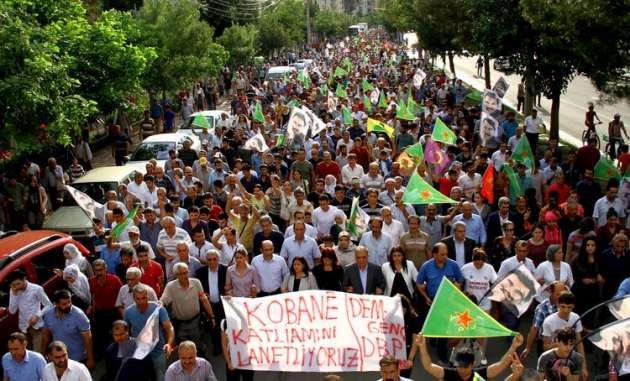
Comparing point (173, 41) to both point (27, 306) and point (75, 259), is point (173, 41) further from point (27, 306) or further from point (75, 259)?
point (27, 306)

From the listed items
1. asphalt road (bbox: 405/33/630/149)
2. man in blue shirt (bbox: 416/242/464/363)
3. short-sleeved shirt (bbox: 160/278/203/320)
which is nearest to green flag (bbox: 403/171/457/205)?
man in blue shirt (bbox: 416/242/464/363)

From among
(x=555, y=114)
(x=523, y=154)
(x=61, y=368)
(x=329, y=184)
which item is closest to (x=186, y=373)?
(x=61, y=368)

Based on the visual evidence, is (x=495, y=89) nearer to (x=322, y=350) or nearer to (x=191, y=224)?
(x=191, y=224)

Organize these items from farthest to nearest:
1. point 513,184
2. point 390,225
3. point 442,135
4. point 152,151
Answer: point 152,151, point 442,135, point 513,184, point 390,225

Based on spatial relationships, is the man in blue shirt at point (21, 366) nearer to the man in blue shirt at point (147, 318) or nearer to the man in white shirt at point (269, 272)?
the man in blue shirt at point (147, 318)

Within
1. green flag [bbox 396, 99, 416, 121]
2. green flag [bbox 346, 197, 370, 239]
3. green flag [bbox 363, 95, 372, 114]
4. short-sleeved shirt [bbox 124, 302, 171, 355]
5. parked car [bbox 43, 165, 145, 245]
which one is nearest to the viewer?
short-sleeved shirt [bbox 124, 302, 171, 355]

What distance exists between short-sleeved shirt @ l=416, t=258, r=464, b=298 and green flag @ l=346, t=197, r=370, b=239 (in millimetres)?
2178

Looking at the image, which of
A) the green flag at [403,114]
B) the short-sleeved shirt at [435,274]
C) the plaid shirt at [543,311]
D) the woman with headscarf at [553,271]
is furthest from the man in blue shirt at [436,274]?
the green flag at [403,114]

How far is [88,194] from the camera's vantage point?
15453 millimetres

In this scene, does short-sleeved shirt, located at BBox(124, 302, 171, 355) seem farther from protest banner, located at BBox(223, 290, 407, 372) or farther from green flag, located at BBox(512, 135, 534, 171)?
green flag, located at BBox(512, 135, 534, 171)

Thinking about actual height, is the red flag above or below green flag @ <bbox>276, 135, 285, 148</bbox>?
above

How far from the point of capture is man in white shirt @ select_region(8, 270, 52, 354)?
855 cm

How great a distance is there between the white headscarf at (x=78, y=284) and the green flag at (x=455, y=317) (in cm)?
389

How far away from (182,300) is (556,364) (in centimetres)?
372
